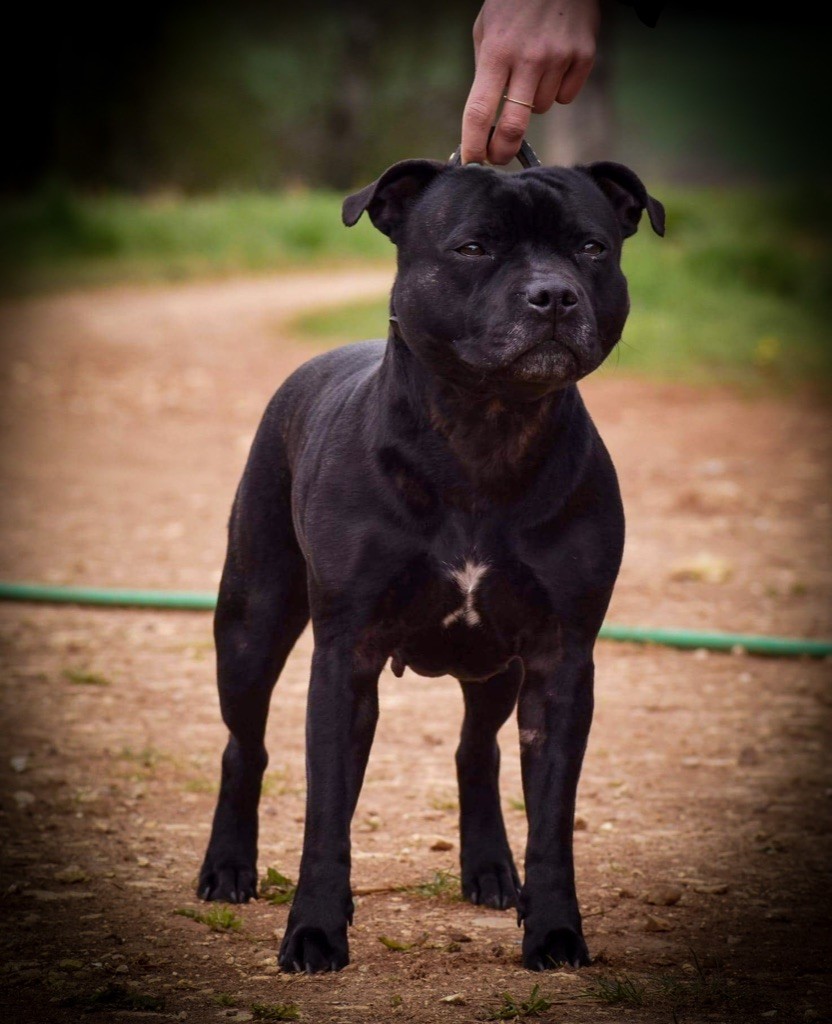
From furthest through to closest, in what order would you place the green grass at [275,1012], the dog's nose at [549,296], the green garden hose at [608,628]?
the green garden hose at [608,628] → the dog's nose at [549,296] → the green grass at [275,1012]

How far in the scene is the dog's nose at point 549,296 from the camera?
317cm

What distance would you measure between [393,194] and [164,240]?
54.2ft

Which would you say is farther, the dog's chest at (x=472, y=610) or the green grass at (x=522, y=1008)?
the dog's chest at (x=472, y=610)

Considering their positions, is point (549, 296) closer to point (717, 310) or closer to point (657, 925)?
point (657, 925)

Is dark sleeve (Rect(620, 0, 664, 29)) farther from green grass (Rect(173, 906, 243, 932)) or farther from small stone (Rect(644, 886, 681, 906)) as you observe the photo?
green grass (Rect(173, 906, 243, 932))

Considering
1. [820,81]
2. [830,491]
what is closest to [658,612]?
[830,491]

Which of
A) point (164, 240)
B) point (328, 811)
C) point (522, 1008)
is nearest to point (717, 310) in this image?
point (164, 240)

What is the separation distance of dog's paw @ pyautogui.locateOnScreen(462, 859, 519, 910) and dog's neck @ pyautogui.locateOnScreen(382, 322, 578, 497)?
3.68 ft

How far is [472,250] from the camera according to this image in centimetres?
334

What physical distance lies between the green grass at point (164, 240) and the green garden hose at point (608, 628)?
11534 mm

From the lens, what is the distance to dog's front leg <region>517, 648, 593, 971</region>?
3.40m

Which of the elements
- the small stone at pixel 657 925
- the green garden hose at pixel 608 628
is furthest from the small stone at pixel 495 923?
the green garden hose at pixel 608 628

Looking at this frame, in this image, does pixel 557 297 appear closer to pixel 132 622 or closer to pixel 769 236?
pixel 132 622

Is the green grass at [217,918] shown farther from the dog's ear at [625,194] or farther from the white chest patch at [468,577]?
the dog's ear at [625,194]
